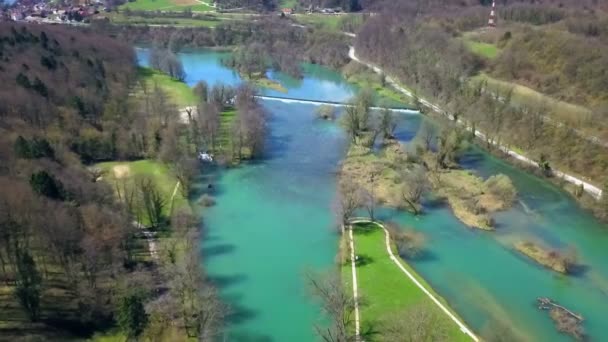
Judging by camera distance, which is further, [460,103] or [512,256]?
[460,103]

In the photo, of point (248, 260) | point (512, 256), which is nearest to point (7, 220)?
point (248, 260)

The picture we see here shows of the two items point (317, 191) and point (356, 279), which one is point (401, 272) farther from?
point (317, 191)

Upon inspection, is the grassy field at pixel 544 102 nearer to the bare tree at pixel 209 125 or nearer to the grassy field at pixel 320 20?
the bare tree at pixel 209 125

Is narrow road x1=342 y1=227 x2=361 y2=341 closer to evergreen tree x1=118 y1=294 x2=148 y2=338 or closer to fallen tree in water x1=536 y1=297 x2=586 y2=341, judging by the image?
evergreen tree x1=118 y1=294 x2=148 y2=338

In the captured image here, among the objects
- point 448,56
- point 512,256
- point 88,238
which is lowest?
point 512,256

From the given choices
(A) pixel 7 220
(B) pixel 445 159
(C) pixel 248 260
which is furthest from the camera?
(B) pixel 445 159

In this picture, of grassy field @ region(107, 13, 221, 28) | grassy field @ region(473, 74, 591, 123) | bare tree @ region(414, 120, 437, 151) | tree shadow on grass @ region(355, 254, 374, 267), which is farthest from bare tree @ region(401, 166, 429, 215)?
grassy field @ region(107, 13, 221, 28)
